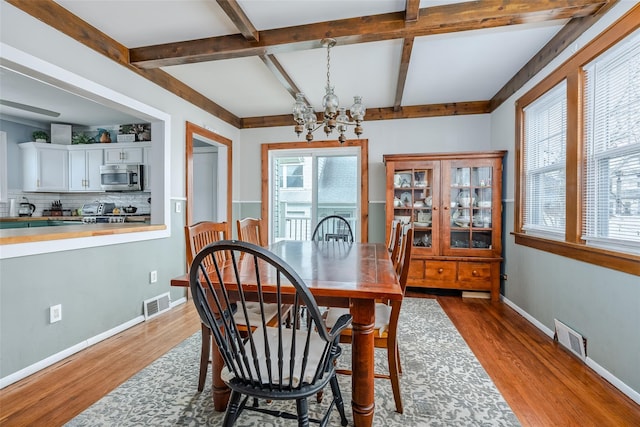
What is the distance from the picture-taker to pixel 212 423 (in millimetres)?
1490

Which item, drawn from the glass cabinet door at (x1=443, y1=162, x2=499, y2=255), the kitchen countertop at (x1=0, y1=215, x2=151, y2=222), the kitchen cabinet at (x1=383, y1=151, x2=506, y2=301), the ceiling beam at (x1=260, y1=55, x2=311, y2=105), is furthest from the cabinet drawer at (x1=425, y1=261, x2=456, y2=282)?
the kitchen countertop at (x1=0, y1=215, x2=151, y2=222)

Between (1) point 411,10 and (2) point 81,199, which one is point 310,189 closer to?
(1) point 411,10

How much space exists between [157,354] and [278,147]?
10.6 feet

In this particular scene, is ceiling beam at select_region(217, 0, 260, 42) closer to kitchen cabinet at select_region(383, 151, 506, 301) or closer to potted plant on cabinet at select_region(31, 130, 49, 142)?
kitchen cabinet at select_region(383, 151, 506, 301)

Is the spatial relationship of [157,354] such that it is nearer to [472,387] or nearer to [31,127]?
[472,387]

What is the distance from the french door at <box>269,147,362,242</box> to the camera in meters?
4.52

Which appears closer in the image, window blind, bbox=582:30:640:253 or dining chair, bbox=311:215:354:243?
window blind, bbox=582:30:640:253

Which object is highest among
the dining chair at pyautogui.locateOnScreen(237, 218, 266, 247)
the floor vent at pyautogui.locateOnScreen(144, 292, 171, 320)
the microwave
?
the microwave

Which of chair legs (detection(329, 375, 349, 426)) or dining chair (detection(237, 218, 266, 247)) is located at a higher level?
dining chair (detection(237, 218, 266, 247))

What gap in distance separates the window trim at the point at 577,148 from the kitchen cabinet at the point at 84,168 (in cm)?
573

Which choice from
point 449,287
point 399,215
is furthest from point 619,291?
point 399,215

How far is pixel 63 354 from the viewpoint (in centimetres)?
215

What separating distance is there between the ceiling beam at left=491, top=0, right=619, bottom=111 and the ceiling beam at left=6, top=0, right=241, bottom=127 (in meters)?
3.53

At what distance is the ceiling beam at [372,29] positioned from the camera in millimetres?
2002
